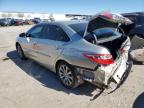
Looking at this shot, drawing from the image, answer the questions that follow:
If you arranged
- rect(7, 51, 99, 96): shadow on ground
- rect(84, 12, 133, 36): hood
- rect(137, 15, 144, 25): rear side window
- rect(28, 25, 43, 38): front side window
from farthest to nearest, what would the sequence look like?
rect(137, 15, 144, 25): rear side window → rect(28, 25, 43, 38): front side window → rect(7, 51, 99, 96): shadow on ground → rect(84, 12, 133, 36): hood

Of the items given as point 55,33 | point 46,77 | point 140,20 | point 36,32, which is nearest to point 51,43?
point 55,33

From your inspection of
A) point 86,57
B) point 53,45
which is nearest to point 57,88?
point 53,45

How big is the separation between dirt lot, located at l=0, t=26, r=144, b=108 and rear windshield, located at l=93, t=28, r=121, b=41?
1.27m

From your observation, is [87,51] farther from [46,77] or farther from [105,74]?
[46,77]

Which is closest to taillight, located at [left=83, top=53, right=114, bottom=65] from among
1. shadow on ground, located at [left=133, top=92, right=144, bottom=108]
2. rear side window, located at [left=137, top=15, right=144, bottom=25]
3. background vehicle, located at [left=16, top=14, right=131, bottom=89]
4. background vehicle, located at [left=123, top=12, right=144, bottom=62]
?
background vehicle, located at [left=16, top=14, right=131, bottom=89]

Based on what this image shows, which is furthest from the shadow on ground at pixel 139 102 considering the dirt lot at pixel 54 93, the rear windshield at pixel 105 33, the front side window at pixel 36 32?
the front side window at pixel 36 32

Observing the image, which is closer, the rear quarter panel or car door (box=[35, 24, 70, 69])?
the rear quarter panel

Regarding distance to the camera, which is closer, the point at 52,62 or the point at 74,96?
the point at 74,96

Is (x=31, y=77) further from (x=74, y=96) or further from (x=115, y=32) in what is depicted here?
(x=115, y=32)

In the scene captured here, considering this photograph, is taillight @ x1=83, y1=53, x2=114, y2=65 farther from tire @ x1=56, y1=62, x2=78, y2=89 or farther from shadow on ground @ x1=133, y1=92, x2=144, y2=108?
shadow on ground @ x1=133, y1=92, x2=144, y2=108

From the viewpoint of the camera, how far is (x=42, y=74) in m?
6.34

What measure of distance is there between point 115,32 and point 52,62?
5.93 ft

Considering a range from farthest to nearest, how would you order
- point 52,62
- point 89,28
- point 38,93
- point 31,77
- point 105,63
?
point 31,77 < point 52,62 < point 38,93 < point 89,28 < point 105,63

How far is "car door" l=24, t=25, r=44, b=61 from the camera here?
6.41 m
